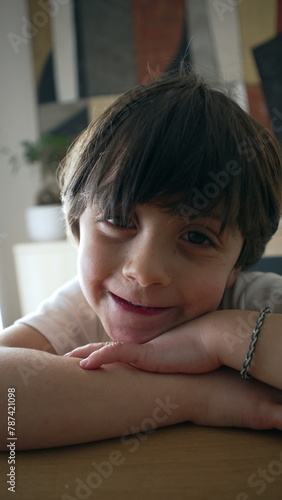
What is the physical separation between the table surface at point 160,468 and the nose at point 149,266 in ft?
0.56

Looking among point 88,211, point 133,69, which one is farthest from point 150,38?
point 88,211

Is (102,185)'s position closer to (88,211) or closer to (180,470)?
(88,211)

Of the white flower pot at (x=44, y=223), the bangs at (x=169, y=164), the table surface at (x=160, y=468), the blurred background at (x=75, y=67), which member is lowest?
the white flower pot at (x=44, y=223)

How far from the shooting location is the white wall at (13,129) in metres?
2.82

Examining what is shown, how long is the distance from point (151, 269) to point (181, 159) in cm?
14

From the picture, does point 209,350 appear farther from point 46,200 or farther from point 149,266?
point 46,200

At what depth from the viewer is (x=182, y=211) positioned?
597mm

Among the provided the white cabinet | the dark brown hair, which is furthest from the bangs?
the white cabinet

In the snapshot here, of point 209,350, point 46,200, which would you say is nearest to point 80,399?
point 209,350

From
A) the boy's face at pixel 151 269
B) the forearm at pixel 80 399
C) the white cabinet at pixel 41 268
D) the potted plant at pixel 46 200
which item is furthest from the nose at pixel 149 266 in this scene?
the potted plant at pixel 46 200

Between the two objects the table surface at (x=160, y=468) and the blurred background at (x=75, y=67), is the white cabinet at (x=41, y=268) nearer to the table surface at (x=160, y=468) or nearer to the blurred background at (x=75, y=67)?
the blurred background at (x=75, y=67)

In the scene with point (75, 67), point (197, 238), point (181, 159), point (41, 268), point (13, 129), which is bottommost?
point (41, 268)

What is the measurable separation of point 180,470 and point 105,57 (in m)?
2.95

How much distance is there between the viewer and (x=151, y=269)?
579 mm
